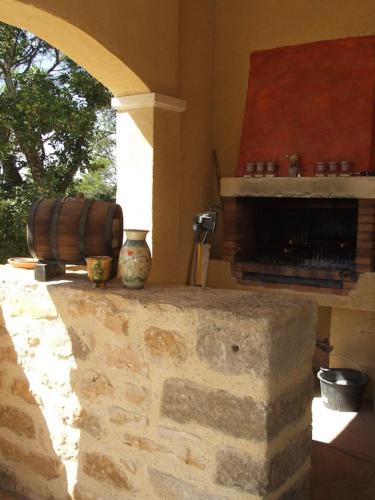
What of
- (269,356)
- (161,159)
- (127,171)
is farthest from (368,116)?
(269,356)

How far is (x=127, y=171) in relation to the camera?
167 inches

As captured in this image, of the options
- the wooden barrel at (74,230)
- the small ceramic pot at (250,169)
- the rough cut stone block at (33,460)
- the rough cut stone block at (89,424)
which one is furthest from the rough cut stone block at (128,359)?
the small ceramic pot at (250,169)

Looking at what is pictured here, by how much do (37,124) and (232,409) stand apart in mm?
6164

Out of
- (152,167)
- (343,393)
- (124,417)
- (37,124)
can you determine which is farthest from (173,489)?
(37,124)

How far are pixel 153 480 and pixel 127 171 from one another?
279cm

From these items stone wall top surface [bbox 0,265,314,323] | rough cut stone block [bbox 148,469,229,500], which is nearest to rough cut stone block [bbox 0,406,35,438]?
stone wall top surface [bbox 0,265,314,323]

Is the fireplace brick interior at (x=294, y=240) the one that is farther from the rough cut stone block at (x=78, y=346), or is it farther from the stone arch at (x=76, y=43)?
the rough cut stone block at (x=78, y=346)

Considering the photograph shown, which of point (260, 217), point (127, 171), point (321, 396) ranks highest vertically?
point (127, 171)

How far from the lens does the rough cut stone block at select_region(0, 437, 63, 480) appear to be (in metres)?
2.26

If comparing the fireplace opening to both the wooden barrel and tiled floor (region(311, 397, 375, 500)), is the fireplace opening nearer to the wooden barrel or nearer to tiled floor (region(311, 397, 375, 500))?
tiled floor (region(311, 397, 375, 500))

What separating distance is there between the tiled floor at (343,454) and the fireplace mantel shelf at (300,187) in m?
1.67

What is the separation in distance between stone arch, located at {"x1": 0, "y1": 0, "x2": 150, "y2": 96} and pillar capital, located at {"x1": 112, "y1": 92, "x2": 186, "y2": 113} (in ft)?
0.16

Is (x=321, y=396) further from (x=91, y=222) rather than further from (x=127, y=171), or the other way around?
(x=91, y=222)

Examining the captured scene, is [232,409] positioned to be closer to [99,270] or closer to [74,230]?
[99,270]
